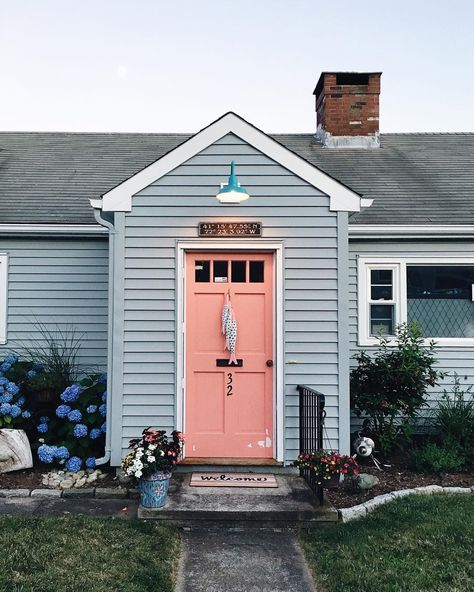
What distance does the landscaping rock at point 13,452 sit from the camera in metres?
5.39

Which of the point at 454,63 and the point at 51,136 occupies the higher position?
the point at 454,63

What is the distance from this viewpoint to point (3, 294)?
6.83m

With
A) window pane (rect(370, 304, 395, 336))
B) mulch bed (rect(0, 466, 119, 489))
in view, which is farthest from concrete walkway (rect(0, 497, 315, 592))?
window pane (rect(370, 304, 395, 336))

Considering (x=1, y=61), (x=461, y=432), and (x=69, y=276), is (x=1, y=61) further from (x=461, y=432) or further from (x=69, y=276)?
(x=461, y=432)

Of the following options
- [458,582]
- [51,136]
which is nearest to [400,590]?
[458,582]

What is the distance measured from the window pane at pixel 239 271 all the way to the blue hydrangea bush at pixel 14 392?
9.78 feet

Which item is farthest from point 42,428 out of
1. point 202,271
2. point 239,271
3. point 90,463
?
point 239,271

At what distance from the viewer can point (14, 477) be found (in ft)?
17.5

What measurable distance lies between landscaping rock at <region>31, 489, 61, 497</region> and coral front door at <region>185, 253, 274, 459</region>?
1375 mm

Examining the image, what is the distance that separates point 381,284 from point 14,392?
5.03 metres

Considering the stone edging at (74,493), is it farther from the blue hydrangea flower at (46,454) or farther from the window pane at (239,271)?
the window pane at (239,271)

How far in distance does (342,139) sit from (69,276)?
→ 5.75m

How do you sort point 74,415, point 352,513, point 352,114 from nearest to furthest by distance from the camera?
1. point 352,513
2. point 74,415
3. point 352,114

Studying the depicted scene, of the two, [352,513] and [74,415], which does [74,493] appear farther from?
[352,513]
